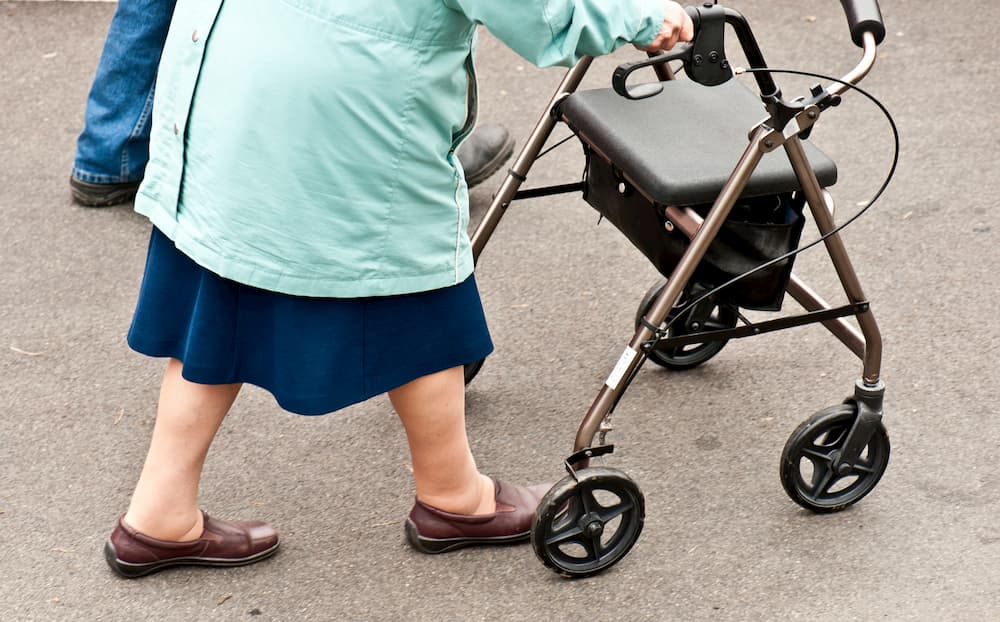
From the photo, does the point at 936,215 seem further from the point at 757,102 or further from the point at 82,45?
the point at 82,45

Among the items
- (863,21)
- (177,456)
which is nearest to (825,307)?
(863,21)

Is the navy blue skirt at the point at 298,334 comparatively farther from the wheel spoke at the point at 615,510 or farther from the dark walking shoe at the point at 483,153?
the dark walking shoe at the point at 483,153

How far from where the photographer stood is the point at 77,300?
3.68m

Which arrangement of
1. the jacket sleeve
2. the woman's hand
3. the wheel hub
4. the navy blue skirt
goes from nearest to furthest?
1. the jacket sleeve
2. the woman's hand
3. the navy blue skirt
4. the wheel hub

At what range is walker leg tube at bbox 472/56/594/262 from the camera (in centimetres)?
292

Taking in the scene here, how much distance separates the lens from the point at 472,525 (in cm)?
275

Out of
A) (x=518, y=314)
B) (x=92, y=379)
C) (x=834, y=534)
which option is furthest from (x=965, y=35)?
(x=92, y=379)

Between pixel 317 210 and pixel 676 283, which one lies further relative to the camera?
pixel 676 283

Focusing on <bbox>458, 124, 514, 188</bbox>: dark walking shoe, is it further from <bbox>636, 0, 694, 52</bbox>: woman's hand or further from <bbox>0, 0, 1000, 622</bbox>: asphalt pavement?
<bbox>636, 0, 694, 52</bbox>: woman's hand

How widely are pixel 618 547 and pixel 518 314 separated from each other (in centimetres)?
109

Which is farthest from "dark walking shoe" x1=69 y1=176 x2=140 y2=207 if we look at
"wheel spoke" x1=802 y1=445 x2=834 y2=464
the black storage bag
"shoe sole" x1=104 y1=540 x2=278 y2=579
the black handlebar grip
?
the black handlebar grip

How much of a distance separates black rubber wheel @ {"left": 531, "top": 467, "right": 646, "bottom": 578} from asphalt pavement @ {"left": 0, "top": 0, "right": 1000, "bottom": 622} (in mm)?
64

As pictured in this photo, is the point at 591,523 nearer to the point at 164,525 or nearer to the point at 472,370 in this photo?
the point at 472,370

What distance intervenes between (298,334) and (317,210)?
0.89ft
